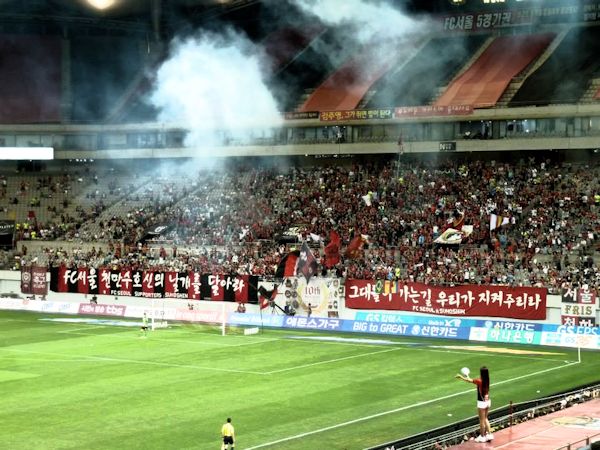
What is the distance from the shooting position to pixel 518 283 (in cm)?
4900

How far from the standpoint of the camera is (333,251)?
5356 cm

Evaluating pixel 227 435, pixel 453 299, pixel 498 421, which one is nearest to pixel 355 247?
pixel 453 299

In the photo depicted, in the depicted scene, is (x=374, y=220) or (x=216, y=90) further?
(x=216, y=90)

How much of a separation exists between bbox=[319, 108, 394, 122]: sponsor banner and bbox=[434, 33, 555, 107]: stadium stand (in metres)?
3.41

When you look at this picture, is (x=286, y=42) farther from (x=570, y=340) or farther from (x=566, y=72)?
(x=570, y=340)

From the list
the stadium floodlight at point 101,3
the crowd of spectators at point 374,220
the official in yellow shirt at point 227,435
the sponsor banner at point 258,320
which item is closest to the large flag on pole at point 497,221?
the crowd of spectators at point 374,220

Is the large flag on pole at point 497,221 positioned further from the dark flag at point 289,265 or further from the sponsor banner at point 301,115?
the sponsor banner at point 301,115

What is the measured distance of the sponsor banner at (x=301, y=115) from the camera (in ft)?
219

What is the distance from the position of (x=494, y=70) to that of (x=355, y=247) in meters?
17.8

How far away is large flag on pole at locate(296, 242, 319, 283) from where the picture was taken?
51.7 metres

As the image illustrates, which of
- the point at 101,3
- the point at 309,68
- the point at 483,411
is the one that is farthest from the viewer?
the point at 101,3

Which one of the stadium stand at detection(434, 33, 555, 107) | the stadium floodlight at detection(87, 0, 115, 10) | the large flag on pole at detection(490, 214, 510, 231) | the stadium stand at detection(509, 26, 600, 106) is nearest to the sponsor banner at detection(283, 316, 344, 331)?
the large flag on pole at detection(490, 214, 510, 231)

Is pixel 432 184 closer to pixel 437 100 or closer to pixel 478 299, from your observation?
pixel 437 100

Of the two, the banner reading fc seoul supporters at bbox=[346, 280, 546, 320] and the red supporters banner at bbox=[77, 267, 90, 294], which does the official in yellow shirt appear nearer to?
the banner reading fc seoul supporters at bbox=[346, 280, 546, 320]
